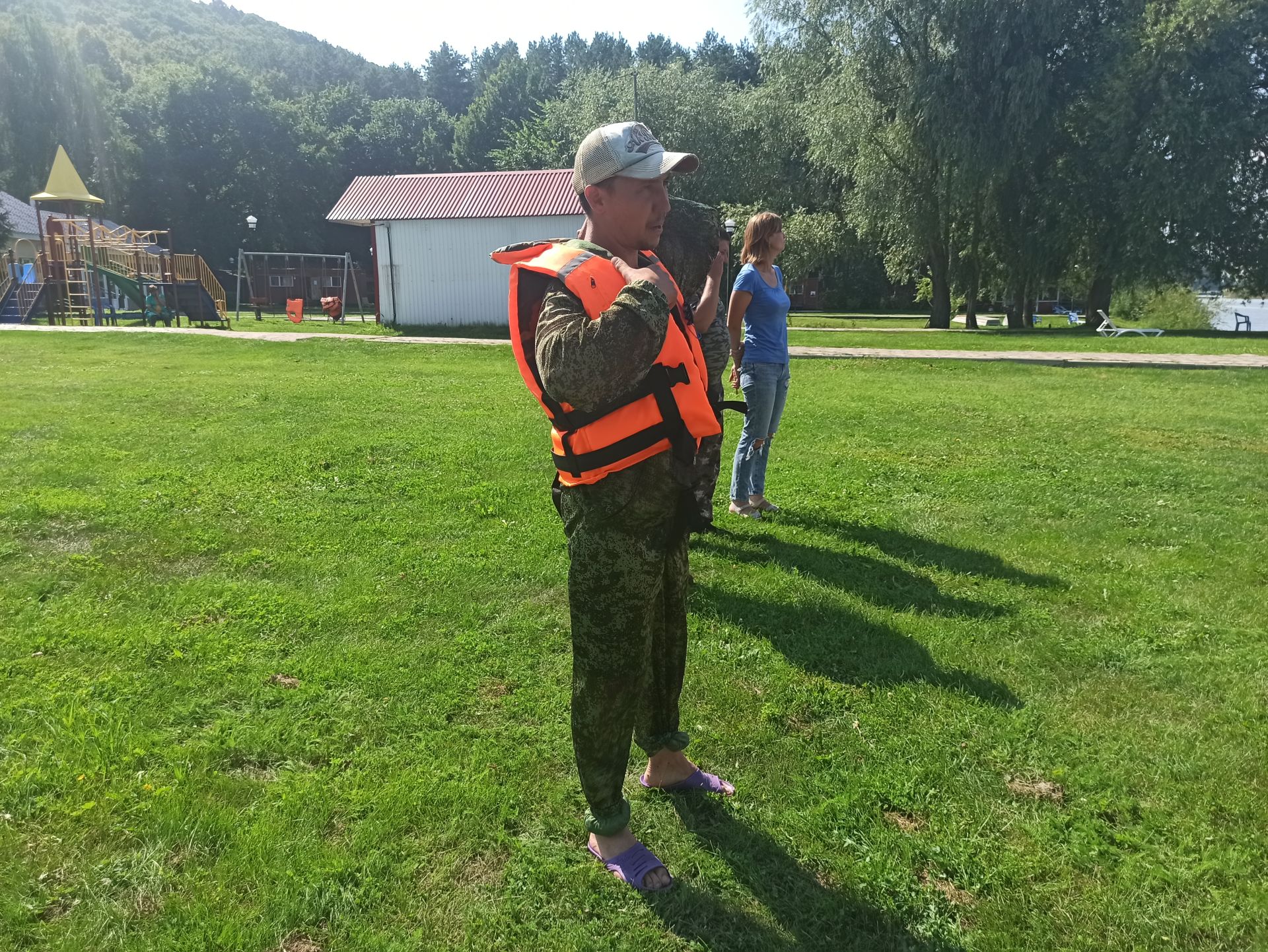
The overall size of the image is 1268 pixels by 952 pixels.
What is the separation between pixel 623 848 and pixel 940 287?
29563 mm

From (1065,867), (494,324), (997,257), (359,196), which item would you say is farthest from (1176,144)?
(1065,867)

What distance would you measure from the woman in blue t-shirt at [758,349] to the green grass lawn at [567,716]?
0.40 metres

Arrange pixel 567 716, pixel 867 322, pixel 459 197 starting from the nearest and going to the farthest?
pixel 567 716, pixel 459 197, pixel 867 322

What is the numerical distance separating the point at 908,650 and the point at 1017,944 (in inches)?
70.0

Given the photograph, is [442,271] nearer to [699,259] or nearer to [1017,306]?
[1017,306]

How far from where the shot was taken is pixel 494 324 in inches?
1049

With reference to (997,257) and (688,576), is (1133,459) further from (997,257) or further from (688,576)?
(997,257)

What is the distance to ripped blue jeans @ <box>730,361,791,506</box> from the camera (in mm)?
5816

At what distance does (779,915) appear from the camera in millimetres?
2457

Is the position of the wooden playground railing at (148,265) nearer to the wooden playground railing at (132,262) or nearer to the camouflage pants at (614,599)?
the wooden playground railing at (132,262)

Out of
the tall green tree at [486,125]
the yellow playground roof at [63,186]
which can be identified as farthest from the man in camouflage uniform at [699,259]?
the tall green tree at [486,125]

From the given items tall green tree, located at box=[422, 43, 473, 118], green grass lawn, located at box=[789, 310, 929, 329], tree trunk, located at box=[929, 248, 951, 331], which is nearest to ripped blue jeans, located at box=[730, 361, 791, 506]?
green grass lawn, located at box=[789, 310, 929, 329]

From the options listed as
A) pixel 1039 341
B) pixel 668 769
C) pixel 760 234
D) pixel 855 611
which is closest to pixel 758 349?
pixel 760 234

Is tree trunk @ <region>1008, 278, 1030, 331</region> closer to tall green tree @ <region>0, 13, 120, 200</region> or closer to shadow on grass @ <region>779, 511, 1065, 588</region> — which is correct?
shadow on grass @ <region>779, 511, 1065, 588</region>
